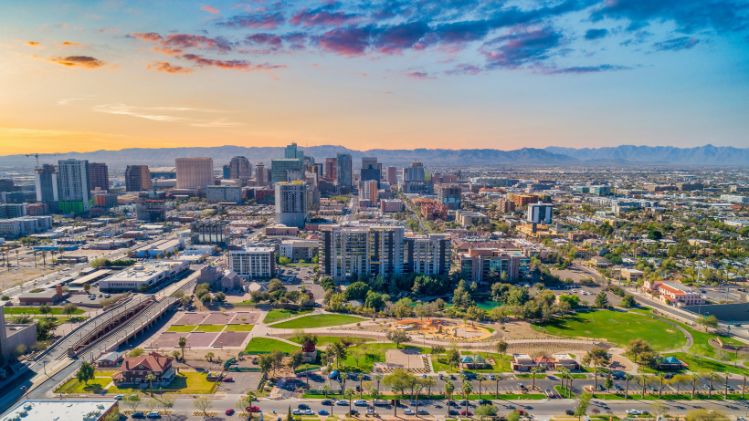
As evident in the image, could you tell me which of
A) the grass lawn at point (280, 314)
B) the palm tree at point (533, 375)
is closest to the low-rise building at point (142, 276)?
the grass lawn at point (280, 314)

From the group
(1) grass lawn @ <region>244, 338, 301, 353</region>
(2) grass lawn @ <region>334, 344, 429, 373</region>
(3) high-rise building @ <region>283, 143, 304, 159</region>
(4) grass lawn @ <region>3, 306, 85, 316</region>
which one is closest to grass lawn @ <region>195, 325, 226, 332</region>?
(1) grass lawn @ <region>244, 338, 301, 353</region>

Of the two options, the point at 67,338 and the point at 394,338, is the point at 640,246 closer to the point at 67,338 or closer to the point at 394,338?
the point at 394,338

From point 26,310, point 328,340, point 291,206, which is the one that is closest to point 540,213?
point 291,206

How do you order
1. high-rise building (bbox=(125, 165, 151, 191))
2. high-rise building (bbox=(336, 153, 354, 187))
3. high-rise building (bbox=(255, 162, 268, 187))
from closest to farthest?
high-rise building (bbox=(125, 165, 151, 191))
high-rise building (bbox=(255, 162, 268, 187))
high-rise building (bbox=(336, 153, 354, 187))

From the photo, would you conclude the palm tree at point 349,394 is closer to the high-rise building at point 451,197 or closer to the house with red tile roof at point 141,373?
the house with red tile roof at point 141,373

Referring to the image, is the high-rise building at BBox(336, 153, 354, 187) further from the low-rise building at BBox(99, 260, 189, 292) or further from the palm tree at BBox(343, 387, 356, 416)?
the palm tree at BBox(343, 387, 356, 416)
